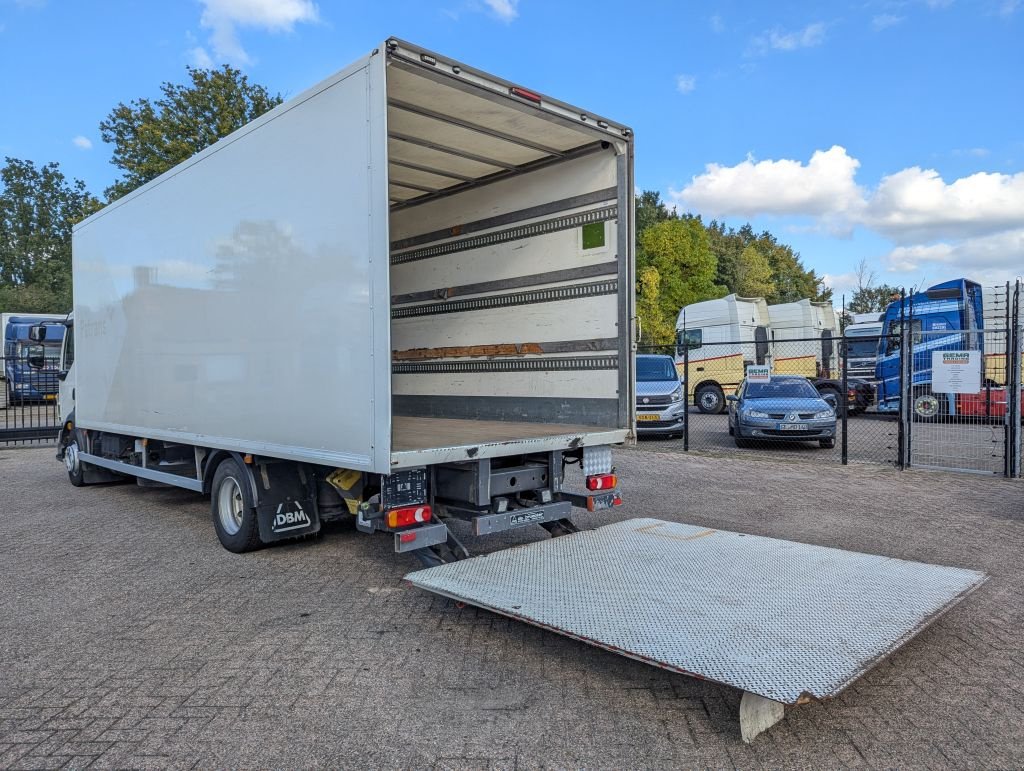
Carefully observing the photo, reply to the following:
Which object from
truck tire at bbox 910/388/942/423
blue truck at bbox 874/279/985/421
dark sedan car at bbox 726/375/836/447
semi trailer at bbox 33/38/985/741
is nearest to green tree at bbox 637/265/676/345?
blue truck at bbox 874/279/985/421

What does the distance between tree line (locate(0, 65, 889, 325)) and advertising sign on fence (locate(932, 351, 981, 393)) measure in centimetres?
987

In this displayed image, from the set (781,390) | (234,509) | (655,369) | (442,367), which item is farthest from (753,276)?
(234,509)

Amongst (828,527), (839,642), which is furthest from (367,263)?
(828,527)

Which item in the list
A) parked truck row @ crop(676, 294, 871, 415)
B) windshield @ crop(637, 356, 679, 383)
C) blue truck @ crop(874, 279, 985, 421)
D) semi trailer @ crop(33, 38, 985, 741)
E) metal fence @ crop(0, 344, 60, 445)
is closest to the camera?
semi trailer @ crop(33, 38, 985, 741)

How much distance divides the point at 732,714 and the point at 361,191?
3.40 m

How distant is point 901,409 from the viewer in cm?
1015

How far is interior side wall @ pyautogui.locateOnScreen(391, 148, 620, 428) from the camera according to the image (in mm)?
5723

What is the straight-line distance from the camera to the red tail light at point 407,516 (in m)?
4.30

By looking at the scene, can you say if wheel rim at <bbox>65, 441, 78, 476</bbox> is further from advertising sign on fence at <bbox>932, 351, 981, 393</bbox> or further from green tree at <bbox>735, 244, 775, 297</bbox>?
green tree at <bbox>735, 244, 775, 297</bbox>

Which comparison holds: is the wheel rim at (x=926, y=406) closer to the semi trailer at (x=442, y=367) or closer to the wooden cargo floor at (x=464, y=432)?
the semi trailer at (x=442, y=367)

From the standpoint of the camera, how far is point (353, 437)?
4.21 meters

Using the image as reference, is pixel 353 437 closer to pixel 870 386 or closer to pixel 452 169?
pixel 452 169

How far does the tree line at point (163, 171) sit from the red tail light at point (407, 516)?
15.5 m

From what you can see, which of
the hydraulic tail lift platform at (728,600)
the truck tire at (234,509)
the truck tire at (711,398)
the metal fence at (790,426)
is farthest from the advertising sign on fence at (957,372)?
the truck tire at (711,398)
